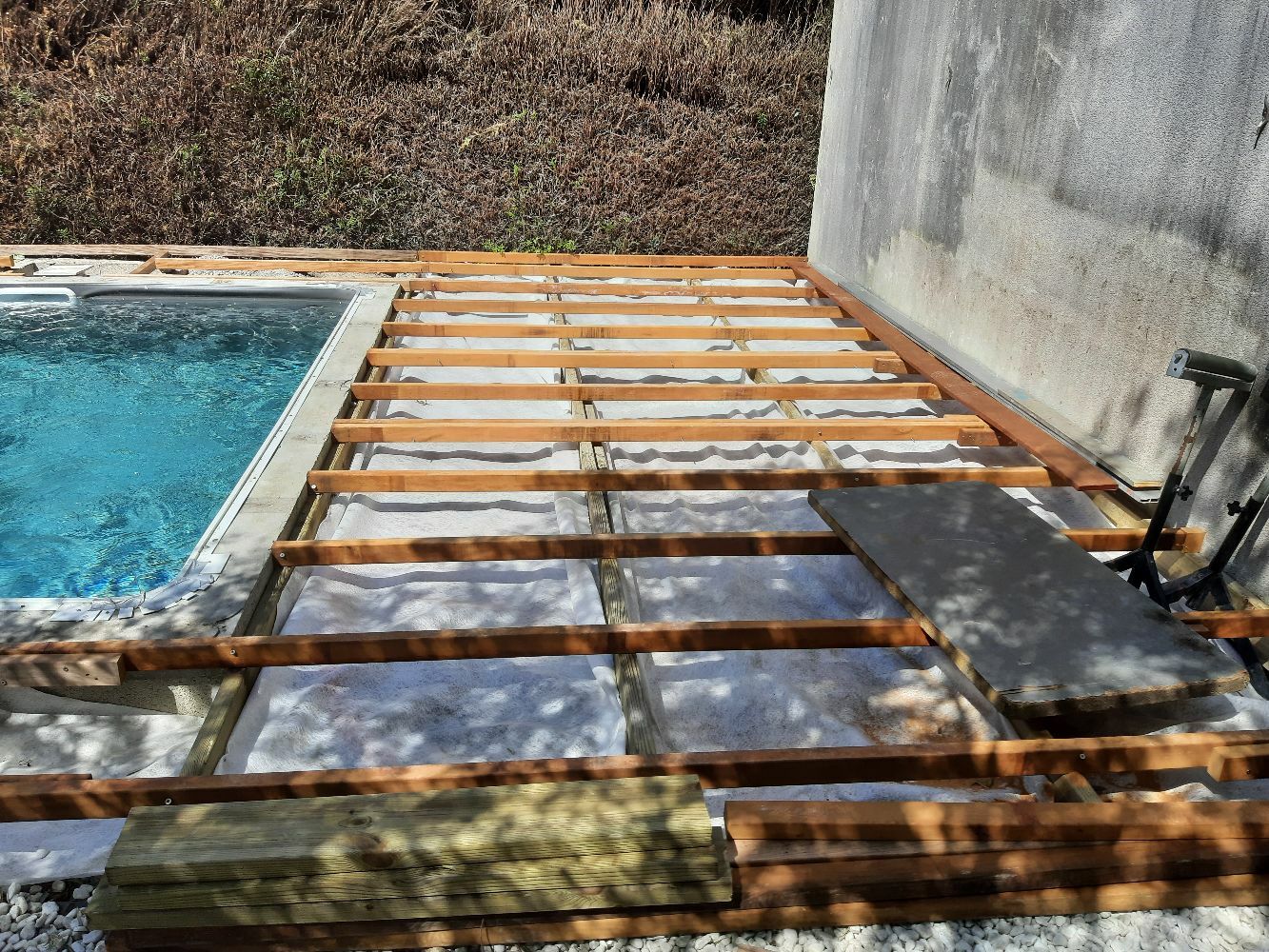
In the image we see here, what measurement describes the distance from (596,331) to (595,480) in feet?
6.92

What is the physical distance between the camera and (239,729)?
249 cm

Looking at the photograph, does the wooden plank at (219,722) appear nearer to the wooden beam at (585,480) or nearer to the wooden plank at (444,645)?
the wooden plank at (444,645)

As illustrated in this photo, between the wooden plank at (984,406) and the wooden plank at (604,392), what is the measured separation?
459mm

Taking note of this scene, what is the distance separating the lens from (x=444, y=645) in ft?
8.50

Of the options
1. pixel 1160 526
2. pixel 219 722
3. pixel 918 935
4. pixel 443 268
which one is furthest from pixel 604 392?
pixel 443 268

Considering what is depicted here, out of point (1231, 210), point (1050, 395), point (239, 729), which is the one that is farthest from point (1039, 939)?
point (1050, 395)

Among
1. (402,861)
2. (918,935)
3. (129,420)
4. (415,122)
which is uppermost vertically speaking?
(415,122)

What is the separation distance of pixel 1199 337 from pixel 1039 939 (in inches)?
97.8

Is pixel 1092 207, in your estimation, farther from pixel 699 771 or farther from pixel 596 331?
pixel 699 771

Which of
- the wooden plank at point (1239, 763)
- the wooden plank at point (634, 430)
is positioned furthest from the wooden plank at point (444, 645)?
the wooden plank at point (634, 430)

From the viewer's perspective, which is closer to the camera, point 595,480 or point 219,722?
point 219,722

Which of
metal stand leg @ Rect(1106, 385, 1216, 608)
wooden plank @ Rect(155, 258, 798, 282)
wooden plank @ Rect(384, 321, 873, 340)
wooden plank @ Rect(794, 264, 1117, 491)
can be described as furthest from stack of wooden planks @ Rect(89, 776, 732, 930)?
wooden plank @ Rect(155, 258, 798, 282)

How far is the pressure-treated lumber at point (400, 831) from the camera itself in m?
1.87

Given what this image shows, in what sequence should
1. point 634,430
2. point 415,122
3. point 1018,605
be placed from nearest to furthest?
1. point 1018,605
2. point 634,430
3. point 415,122
